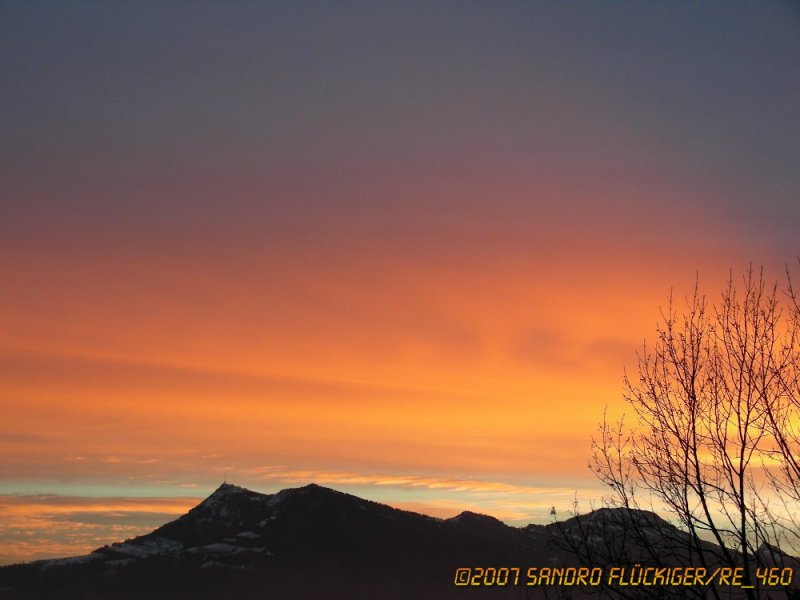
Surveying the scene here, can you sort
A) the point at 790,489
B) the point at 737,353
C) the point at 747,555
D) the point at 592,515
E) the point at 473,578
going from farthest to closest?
the point at 473,578 → the point at 592,515 → the point at 737,353 → the point at 790,489 → the point at 747,555

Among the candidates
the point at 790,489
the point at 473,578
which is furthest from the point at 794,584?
the point at 473,578

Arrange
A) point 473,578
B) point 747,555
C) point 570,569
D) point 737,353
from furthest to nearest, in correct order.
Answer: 1. point 473,578
2. point 570,569
3. point 737,353
4. point 747,555

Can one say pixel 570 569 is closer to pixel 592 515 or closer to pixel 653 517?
pixel 592 515

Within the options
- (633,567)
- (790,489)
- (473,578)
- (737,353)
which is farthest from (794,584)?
(473,578)

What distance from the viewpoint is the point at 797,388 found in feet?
55.0

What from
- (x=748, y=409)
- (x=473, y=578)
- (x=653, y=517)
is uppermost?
(x=748, y=409)

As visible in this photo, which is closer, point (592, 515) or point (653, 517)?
point (653, 517)

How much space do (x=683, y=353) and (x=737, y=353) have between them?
1128mm

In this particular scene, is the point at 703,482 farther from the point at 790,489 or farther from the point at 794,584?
the point at 794,584

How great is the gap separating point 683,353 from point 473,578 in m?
12.6

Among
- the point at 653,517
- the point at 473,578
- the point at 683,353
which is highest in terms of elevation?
the point at 683,353

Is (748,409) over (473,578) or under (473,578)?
over

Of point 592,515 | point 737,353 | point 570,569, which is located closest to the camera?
point 737,353

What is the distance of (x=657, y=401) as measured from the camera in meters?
17.7
